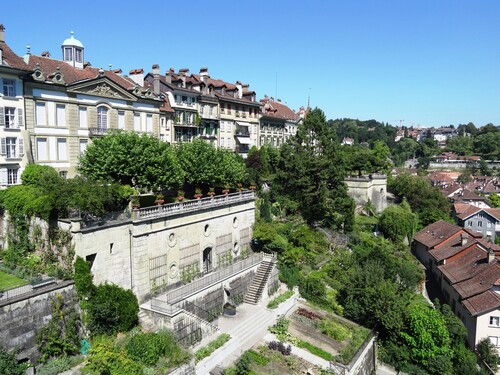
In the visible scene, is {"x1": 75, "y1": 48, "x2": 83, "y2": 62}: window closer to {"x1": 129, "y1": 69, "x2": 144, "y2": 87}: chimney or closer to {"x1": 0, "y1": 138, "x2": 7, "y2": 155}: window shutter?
{"x1": 129, "y1": 69, "x2": 144, "y2": 87}: chimney

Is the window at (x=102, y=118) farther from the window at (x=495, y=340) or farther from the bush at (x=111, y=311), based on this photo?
the window at (x=495, y=340)

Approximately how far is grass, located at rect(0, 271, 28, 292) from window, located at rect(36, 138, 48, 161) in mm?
12326

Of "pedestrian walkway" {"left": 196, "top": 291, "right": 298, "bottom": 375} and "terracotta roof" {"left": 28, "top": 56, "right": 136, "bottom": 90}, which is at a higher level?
"terracotta roof" {"left": 28, "top": 56, "right": 136, "bottom": 90}

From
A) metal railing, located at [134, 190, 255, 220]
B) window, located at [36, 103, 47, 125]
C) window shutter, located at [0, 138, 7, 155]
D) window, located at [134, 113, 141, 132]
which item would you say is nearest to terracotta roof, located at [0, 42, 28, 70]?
window, located at [36, 103, 47, 125]

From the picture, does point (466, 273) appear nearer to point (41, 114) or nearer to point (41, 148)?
point (41, 148)

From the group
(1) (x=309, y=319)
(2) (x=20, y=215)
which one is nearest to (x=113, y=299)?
(2) (x=20, y=215)

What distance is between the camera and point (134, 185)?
30109mm

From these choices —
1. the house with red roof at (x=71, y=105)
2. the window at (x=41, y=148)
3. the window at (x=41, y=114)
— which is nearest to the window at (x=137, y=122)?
the house with red roof at (x=71, y=105)

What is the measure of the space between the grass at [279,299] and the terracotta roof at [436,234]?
25.0 meters

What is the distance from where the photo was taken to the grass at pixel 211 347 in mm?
22656

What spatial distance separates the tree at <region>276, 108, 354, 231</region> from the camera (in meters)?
44.3

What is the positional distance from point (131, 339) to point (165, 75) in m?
35.7

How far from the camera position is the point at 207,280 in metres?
28.1

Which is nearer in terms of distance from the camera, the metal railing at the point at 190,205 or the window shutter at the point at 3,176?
the metal railing at the point at 190,205
